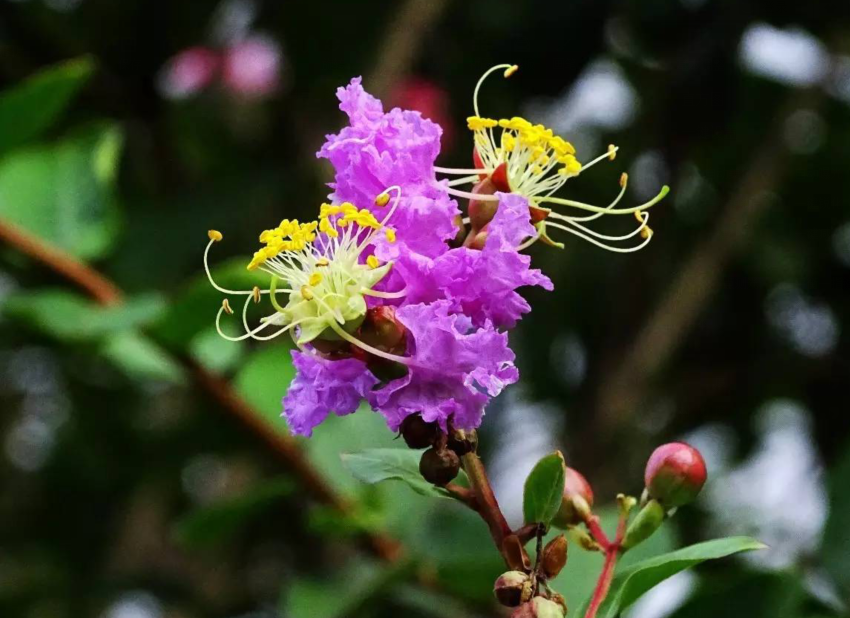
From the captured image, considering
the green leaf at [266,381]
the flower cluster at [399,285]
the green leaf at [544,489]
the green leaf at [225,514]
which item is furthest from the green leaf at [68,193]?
the green leaf at [544,489]

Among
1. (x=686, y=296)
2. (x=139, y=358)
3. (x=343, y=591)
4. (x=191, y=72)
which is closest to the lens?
(x=343, y=591)

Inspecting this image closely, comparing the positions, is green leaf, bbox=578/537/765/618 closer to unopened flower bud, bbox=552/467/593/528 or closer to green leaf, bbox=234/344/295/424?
unopened flower bud, bbox=552/467/593/528

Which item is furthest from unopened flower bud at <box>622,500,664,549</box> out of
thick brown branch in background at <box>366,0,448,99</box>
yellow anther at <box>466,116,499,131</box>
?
thick brown branch in background at <box>366,0,448,99</box>

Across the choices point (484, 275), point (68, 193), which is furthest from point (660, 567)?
point (68, 193)

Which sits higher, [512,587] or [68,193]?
[512,587]

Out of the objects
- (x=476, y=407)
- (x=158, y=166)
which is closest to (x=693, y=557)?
(x=476, y=407)

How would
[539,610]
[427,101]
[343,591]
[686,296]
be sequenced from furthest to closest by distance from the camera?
[427,101] → [686,296] → [343,591] → [539,610]

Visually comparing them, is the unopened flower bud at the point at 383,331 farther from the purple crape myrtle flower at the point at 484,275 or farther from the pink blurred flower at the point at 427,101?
the pink blurred flower at the point at 427,101

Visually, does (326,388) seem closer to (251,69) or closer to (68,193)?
(68,193)
